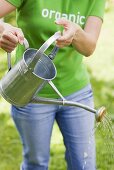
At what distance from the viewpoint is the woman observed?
2.54 m

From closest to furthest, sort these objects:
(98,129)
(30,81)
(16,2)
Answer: (30,81) → (16,2) → (98,129)

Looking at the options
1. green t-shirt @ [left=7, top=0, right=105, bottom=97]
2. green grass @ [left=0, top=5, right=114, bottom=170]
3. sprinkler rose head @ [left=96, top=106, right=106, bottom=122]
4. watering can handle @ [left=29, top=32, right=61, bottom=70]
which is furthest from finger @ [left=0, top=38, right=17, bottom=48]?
green grass @ [left=0, top=5, right=114, bottom=170]

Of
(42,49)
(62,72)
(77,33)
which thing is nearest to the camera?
(42,49)

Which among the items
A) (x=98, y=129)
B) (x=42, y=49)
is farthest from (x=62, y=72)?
(x=98, y=129)

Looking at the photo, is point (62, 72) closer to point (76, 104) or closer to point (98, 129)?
point (76, 104)

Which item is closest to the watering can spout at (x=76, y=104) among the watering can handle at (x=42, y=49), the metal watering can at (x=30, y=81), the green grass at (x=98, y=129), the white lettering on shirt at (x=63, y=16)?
the metal watering can at (x=30, y=81)

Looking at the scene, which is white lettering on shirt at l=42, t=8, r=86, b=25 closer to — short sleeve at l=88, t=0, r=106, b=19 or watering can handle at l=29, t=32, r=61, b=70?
short sleeve at l=88, t=0, r=106, b=19

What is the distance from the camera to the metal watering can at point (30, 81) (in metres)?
2.29

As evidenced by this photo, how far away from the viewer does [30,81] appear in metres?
2.31

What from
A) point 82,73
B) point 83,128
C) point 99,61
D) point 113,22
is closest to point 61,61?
point 82,73

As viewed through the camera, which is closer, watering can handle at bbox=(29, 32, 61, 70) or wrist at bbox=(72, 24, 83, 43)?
watering can handle at bbox=(29, 32, 61, 70)

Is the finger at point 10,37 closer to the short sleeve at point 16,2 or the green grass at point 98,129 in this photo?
the short sleeve at point 16,2

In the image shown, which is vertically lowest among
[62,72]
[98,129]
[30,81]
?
[98,129]

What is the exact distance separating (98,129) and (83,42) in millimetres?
1146
